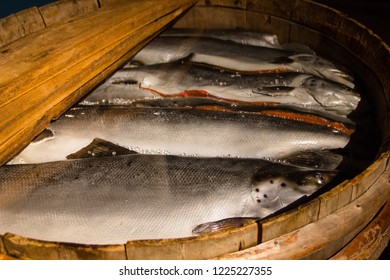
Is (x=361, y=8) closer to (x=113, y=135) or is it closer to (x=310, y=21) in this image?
(x=310, y=21)

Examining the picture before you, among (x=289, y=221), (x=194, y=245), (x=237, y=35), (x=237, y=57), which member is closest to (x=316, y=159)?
(x=289, y=221)

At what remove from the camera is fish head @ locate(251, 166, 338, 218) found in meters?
1.78

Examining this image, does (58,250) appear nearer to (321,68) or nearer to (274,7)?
(321,68)

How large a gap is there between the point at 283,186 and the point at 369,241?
0.39 metres

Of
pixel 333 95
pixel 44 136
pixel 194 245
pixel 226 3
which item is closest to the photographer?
pixel 194 245

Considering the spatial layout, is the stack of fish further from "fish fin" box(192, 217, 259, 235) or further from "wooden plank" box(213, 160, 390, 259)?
"wooden plank" box(213, 160, 390, 259)

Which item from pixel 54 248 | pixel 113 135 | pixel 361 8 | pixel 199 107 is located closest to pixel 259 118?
pixel 199 107

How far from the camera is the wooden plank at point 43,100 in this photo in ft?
5.84

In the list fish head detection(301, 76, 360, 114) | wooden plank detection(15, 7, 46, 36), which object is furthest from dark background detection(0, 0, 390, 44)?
wooden plank detection(15, 7, 46, 36)

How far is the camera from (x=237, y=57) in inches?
119

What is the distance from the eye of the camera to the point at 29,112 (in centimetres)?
187

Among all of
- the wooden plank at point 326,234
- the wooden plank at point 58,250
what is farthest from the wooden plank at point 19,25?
the wooden plank at point 326,234

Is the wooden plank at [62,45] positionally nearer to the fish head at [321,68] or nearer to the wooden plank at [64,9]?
the wooden plank at [64,9]

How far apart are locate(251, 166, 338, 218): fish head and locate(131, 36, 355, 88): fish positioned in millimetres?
1073
